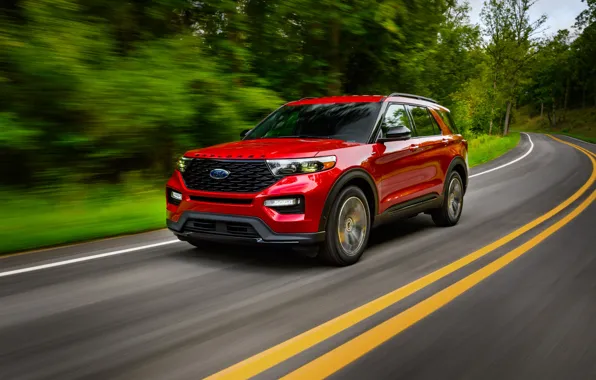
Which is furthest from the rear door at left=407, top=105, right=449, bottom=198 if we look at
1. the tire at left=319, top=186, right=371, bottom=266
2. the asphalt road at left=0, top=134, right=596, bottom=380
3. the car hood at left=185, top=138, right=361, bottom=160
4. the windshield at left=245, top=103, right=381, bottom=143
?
the car hood at left=185, top=138, right=361, bottom=160

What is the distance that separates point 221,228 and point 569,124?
97.1m

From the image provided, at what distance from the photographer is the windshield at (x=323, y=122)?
6.57 m

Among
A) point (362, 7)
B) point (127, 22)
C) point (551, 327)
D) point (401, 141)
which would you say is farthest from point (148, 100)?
point (551, 327)

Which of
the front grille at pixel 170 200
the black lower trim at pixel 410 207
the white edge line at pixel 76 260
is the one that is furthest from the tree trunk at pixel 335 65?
the front grille at pixel 170 200

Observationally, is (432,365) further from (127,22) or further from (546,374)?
(127,22)

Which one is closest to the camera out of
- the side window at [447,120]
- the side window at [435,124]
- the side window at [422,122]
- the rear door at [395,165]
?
the rear door at [395,165]

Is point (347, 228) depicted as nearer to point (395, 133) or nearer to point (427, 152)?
point (395, 133)

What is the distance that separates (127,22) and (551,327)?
8.90m

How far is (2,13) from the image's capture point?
863 centimetres

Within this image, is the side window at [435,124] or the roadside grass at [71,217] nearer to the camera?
the roadside grass at [71,217]

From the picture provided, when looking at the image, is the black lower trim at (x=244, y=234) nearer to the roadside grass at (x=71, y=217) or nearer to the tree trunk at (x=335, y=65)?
the roadside grass at (x=71, y=217)

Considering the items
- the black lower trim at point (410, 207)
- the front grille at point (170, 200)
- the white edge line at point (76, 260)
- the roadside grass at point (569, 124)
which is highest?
the front grille at point (170, 200)

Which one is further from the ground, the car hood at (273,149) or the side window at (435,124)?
the side window at (435,124)

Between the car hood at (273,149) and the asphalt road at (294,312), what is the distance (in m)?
1.13
